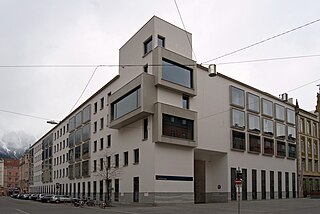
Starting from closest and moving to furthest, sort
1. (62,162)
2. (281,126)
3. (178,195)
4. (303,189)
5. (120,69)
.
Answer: (178,195) < (120,69) < (281,126) < (303,189) < (62,162)

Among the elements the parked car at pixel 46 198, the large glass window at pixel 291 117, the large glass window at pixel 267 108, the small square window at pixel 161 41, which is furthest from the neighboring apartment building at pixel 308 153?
the parked car at pixel 46 198

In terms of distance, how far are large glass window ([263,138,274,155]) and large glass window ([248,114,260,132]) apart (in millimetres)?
2536

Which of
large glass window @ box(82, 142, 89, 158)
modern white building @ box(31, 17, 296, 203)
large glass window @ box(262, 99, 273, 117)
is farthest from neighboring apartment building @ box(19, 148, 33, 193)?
large glass window @ box(262, 99, 273, 117)

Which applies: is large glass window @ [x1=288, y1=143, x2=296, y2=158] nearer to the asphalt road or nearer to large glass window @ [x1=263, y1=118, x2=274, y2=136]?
large glass window @ [x1=263, y1=118, x2=274, y2=136]

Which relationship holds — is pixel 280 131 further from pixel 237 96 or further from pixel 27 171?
pixel 27 171

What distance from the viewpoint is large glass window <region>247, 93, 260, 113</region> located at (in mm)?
55844

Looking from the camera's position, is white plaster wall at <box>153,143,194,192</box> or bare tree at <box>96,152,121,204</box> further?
bare tree at <box>96,152,121,204</box>

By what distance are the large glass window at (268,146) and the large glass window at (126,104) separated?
862 inches

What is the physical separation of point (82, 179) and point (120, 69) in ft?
76.8

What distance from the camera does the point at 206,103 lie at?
48.5m

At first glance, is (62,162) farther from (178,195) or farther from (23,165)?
(23,165)

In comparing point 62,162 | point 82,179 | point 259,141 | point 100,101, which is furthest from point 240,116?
point 62,162

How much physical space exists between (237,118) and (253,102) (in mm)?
5162

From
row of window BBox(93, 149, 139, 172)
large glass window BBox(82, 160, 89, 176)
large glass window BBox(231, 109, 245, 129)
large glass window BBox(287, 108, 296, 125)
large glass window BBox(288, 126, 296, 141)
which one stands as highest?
large glass window BBox(287, 108, 296, 125)
